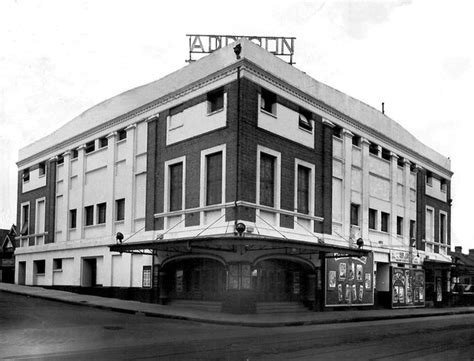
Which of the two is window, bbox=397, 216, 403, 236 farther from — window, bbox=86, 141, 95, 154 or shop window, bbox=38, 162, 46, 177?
shop window, bbox=38, 162, 46, 177

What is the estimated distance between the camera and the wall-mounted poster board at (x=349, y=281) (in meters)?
28.9

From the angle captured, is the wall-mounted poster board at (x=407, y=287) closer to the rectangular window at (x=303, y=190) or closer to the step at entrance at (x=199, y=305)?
the rectangular window at (x=303, y=190)

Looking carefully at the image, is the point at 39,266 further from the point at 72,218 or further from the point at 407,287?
the point at 407,287

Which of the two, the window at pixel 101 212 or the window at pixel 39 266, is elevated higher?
the window at pixel 101 212

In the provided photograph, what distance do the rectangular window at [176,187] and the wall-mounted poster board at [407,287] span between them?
13805mm

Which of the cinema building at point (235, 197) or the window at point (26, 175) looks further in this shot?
the window at point (26, 175)

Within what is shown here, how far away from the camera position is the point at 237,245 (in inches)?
897

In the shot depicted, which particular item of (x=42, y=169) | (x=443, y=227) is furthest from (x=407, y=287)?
(x=42, y=169)

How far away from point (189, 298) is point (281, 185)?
6469 millimetres

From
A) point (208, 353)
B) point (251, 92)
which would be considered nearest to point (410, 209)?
point (251, 92)

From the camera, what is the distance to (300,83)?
28172 millimetres

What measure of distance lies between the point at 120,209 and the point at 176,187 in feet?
16.4

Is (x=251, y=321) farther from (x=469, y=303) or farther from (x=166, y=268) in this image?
(x=469, y=303)

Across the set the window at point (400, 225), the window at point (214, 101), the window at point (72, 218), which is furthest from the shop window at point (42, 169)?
the window at point (400, 225)
